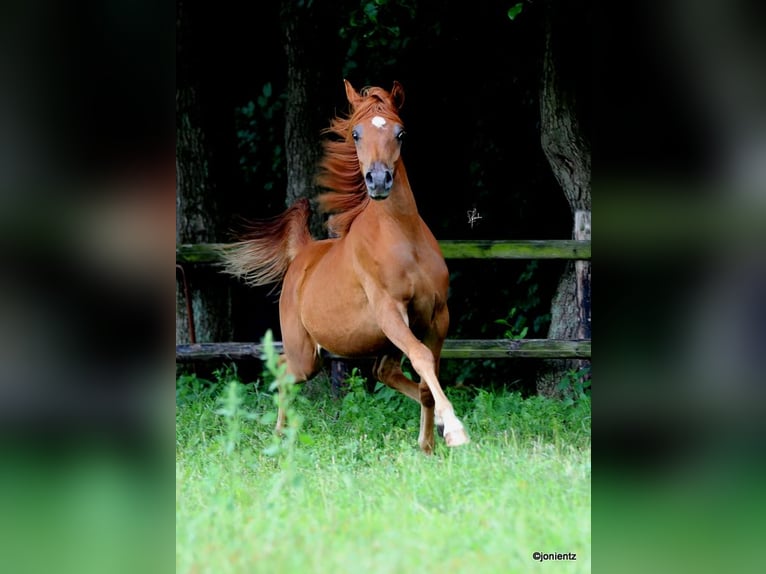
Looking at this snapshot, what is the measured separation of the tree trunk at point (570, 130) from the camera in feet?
23.2

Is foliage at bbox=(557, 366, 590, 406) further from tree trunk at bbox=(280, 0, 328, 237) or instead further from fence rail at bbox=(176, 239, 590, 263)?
tree trunk at bbox=(280, 0, 328, 237)

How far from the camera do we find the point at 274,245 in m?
7.01

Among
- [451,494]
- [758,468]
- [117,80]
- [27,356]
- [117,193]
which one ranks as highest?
[117,80]

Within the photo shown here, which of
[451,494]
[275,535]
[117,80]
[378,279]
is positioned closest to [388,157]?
[378,279]

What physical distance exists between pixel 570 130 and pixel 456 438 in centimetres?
358

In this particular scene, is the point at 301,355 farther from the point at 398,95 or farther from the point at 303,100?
the point at 303,100

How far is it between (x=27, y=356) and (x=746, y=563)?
6.26ft

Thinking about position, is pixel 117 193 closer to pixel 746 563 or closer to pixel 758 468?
pixel 758 468

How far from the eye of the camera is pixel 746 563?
2.34 metres

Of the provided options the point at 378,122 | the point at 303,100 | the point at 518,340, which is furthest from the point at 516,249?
the point at 303,100

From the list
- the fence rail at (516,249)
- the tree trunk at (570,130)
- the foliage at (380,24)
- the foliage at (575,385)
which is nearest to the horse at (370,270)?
the fence rail at (516,249)

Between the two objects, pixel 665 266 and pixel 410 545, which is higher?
pixel 665 266

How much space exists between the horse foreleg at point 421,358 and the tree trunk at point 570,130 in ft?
7.49

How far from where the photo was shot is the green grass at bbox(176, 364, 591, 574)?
2.94 meters
